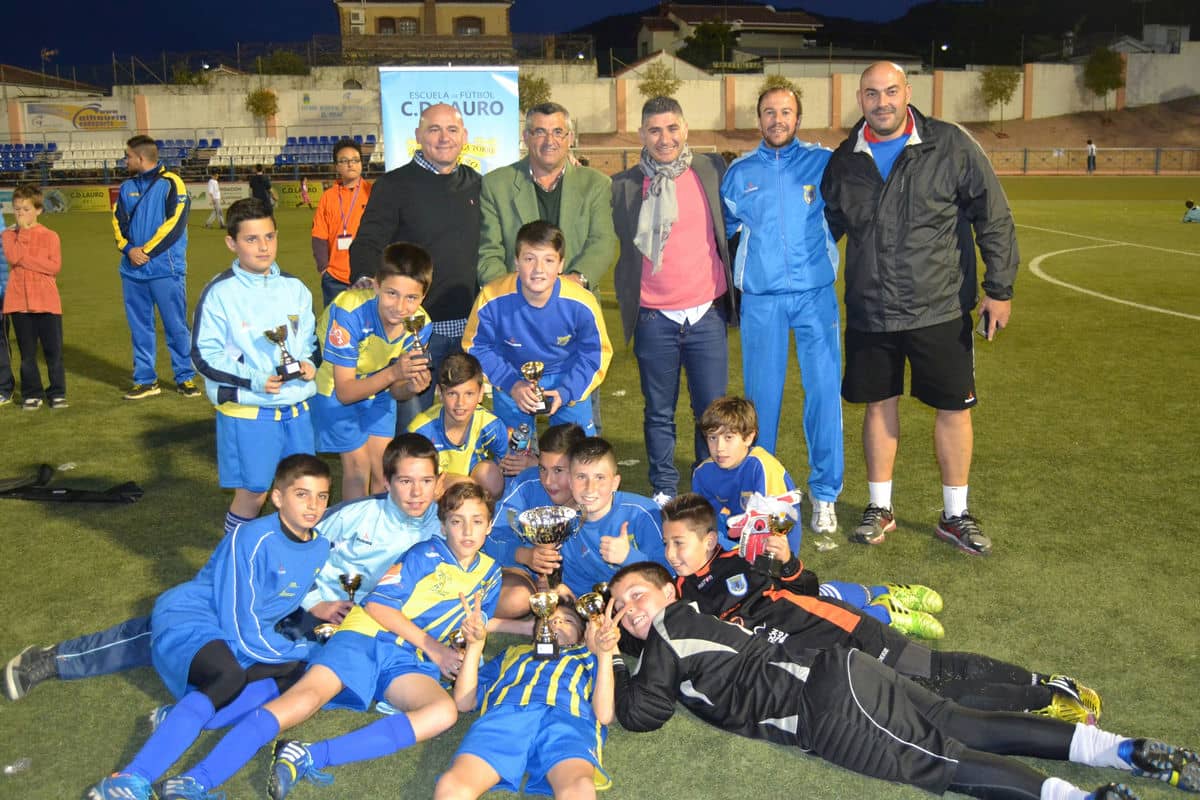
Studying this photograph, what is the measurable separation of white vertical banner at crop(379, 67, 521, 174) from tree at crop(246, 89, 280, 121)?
176 feet

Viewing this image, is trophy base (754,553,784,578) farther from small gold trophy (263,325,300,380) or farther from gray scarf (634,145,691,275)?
small gold trophy (263,325,300,380)

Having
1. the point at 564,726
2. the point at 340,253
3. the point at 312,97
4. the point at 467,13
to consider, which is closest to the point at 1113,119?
the point at 467,13

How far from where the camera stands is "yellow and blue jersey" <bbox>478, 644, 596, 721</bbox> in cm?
394

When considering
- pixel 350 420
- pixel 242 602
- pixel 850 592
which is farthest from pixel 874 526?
pixel 242 602

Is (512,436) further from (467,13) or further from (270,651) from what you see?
(467,13)

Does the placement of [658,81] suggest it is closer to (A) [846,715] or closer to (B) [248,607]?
(B) [248,607]

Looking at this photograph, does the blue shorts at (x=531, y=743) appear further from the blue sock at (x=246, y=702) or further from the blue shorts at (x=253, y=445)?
the blue shorts at (x=253, y=445)

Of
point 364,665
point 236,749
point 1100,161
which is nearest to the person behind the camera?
point 236,749

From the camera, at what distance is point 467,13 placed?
79625mm

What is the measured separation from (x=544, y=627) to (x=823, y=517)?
256cm

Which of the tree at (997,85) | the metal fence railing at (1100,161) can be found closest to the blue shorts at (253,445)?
the metal fence railing at (1100,161)

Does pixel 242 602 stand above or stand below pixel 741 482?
below

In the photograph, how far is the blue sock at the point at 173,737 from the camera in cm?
375

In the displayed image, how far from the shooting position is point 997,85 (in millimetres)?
73812
